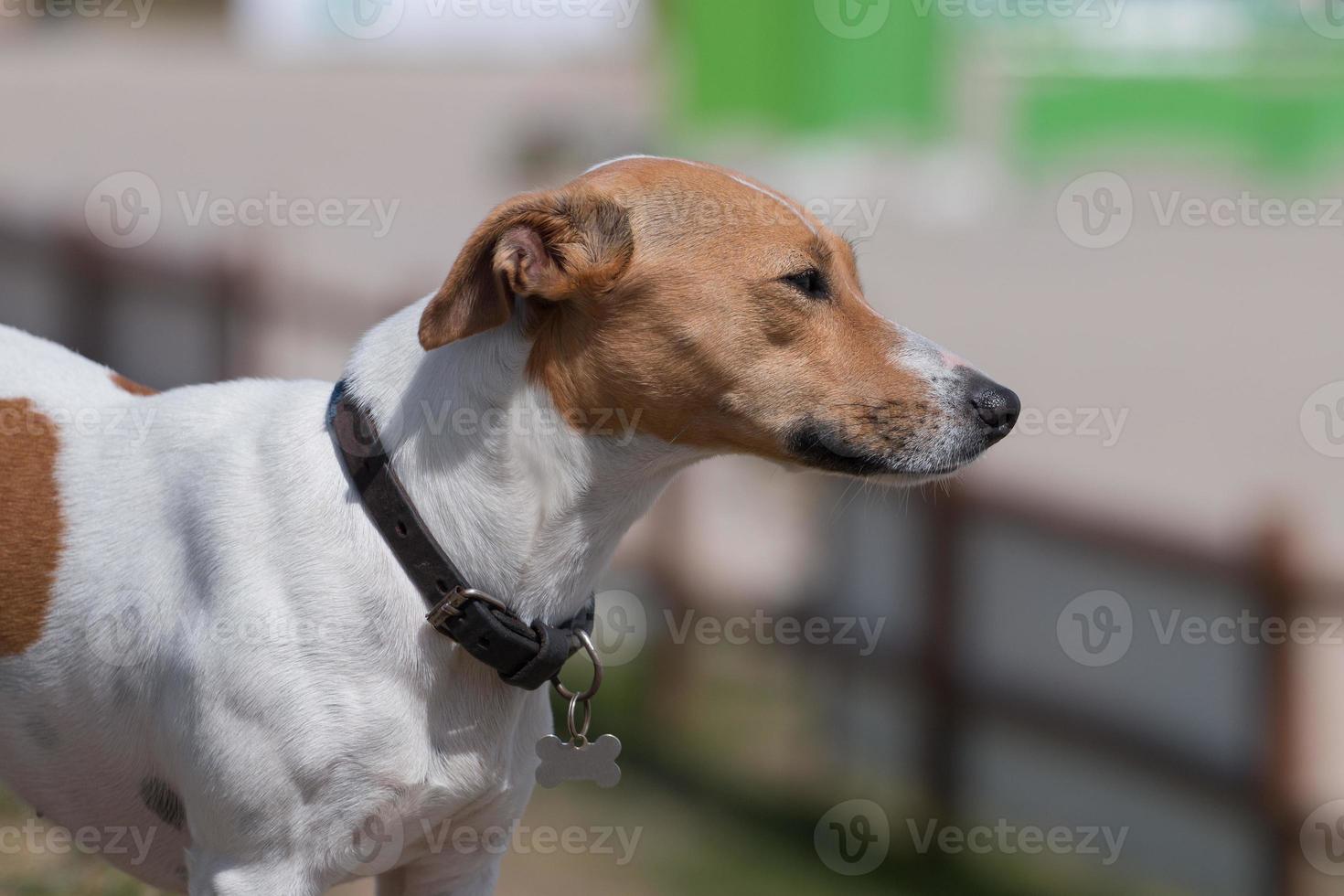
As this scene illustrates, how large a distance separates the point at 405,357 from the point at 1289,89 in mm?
22796

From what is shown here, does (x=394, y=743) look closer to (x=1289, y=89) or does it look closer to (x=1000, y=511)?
(x=1000, y=511)

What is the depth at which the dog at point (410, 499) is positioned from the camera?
2.56m

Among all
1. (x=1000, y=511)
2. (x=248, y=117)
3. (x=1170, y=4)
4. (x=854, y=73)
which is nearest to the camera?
(x=1000, y=511)

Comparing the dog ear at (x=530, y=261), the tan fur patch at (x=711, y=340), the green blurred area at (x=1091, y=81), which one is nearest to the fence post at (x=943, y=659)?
the tan fur patch at (x=711, y=340)

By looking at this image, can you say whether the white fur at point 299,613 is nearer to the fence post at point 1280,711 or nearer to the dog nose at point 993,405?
the dog nose at point 993,405

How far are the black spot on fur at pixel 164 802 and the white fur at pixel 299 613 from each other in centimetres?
2

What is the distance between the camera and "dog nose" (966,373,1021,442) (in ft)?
9.19

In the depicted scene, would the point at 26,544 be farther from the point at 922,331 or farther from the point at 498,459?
the point at 922,331

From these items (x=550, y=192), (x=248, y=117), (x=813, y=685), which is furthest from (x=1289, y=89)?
(x=550, y=192)

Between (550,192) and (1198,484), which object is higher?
(550,192)

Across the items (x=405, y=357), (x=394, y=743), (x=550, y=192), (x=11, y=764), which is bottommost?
(x=11, y=764)

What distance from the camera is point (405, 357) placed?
2.72 m

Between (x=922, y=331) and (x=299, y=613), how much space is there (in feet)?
35.3

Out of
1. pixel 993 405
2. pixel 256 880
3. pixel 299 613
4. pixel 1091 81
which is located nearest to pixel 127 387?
pixel 299 613
